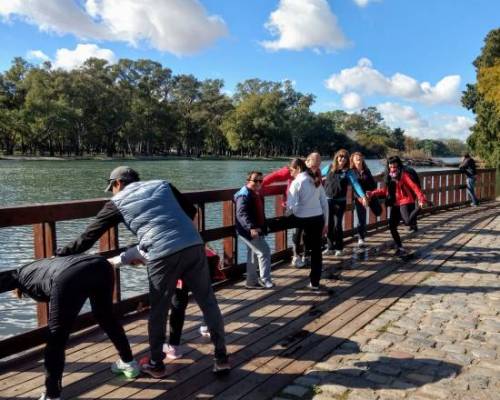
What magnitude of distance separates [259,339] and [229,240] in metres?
2.02

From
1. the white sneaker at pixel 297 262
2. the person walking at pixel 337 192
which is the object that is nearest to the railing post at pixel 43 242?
the white sneaker at pixel 297 262

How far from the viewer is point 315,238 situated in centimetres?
522

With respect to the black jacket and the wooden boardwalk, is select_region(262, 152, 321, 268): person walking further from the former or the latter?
the black jacket

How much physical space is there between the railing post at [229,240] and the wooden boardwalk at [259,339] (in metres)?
0.36

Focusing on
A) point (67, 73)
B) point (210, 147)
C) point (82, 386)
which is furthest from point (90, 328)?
point (210, 147)

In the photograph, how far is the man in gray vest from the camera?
9.82 ft

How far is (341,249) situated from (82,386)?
4661mm

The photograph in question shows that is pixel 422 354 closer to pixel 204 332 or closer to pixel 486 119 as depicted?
pixel 204 332

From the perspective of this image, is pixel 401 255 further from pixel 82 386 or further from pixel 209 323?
pixel 82 386

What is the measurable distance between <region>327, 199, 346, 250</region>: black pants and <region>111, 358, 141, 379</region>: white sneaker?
4.26m

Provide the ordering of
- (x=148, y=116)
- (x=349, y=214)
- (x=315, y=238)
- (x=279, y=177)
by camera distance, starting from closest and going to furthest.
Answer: (x=315, y=238)
(x=279, y=177)
(x=349, y=214)
(x=148, y=116)

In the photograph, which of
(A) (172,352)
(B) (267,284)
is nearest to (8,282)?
(A) (172,352)

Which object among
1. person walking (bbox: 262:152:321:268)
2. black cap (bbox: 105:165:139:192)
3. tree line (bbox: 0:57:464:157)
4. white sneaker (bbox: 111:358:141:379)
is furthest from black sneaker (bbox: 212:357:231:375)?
tree line (bbox: 0:57:464:157)

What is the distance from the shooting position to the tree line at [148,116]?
69.1 meters
